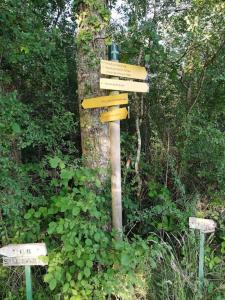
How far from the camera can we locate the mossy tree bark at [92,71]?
291 centimetres

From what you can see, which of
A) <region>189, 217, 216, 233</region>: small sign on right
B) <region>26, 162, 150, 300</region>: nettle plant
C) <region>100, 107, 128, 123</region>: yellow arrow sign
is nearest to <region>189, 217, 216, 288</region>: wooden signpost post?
<region>189, 217, 216, 233</region>: small sign on right

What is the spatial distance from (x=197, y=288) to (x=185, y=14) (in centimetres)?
298

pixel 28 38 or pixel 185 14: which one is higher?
pixel 185 14

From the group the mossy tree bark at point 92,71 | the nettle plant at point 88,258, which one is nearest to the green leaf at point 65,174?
the nettle plant at point 88,258

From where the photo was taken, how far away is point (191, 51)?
12.3ft

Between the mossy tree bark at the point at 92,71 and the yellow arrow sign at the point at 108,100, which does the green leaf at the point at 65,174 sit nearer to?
the mossy tree bark at the point at 92,71

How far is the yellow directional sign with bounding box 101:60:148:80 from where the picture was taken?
108 inches

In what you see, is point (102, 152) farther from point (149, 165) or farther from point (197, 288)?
point (197, 288)

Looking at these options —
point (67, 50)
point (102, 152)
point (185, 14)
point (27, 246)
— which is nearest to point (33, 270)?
point (27, 246)

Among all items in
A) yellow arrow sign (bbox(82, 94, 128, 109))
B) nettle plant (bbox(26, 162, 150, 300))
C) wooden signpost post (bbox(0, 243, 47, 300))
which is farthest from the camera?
yellow arrow sign (bbox(82, 94, 128, 109))

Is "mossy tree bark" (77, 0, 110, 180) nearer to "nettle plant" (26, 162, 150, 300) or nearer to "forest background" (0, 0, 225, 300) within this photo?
"forest background" (0, 0, 225, 300)

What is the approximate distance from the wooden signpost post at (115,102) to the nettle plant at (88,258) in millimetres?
192

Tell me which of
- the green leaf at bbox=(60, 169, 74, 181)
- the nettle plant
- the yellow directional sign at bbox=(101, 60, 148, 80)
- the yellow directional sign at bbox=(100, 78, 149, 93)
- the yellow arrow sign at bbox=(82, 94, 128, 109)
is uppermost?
the yellow directional sign at bbox=(101, 60, 148, 80)

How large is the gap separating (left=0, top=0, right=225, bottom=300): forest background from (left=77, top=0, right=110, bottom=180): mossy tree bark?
0.8 inches
